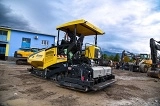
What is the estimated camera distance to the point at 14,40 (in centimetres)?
3188

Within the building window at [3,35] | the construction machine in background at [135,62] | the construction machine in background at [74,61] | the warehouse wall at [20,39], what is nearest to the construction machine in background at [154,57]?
the construction machine in background at [135,62]

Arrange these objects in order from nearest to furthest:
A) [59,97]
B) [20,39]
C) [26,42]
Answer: [59,97] → [20,39] → [26,42]

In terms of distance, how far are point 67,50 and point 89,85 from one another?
221 centimetres

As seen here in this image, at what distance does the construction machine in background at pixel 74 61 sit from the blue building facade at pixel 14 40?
73.7 ft

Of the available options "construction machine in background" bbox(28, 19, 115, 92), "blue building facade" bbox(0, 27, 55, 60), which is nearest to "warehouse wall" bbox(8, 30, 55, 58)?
"blue building facade" bbox(0, 27, 55, 60)

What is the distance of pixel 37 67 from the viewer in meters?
10.6

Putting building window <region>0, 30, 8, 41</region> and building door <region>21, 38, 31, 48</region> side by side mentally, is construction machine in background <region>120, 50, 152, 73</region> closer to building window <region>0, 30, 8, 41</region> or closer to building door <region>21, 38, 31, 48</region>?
building door <region>21, 38, 31, 48</region>

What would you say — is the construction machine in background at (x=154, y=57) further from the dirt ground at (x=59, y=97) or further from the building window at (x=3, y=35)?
the building window at (x=3, y=35)

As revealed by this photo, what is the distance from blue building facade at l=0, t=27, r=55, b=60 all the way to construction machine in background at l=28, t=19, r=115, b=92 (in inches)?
884

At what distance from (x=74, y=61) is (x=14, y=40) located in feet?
81.1

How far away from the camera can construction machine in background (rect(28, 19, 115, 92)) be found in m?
7.97

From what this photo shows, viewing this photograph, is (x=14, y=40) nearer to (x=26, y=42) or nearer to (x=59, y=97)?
(x=26, y=42)

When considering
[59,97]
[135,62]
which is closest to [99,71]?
[59,97]

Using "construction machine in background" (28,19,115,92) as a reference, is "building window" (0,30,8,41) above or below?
above
